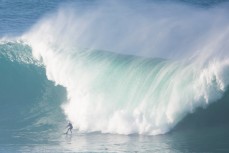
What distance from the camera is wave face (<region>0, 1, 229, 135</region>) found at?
2328cm

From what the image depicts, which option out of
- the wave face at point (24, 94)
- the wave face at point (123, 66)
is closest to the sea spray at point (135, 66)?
the wave face at point (123, 66)

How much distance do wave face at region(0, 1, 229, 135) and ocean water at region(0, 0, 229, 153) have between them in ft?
0.14

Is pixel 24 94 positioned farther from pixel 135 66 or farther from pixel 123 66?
pixel 135 66

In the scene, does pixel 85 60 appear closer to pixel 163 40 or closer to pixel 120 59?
pixel 120 59

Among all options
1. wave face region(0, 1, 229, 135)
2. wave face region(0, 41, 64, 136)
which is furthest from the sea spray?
wave face region(0, 41, 64, 136)

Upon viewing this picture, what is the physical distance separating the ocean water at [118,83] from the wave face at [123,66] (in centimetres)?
4

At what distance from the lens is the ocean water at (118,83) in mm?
22578

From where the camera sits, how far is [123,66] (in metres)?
27.1

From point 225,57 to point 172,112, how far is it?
2.67 meters

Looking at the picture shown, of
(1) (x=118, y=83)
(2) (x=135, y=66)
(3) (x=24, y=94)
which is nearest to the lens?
(1) (x=118, y=83)

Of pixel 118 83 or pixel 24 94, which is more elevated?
pixel 24 94

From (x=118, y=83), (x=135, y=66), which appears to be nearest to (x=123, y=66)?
(x=135, y=66)

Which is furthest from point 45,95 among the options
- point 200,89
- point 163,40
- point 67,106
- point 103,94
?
point 200,89

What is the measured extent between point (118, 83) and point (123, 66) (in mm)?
1215
